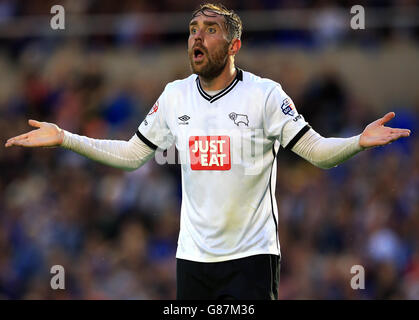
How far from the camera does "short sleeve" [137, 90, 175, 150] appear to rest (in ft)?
21.1

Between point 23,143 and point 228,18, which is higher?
point 228,18

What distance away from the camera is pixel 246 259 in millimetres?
6004

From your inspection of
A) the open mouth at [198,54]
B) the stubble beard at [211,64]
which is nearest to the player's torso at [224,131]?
the stubble beard at [211,64]

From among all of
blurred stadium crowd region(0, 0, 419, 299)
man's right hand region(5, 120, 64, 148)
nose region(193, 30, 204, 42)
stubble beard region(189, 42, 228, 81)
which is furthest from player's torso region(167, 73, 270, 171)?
blurred stadium crowd region(0, 0, 419, 299)

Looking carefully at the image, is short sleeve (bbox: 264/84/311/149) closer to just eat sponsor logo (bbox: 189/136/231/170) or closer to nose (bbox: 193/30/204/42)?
just eat sponsor logo (bbox: 189/136/231/170)

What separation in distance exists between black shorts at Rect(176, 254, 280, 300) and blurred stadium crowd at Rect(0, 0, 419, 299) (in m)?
4.61

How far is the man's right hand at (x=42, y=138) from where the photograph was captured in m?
6.20

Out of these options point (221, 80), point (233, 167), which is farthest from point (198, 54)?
point (233, 167)

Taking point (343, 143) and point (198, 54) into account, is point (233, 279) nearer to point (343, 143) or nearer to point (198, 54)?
point (343, 143)

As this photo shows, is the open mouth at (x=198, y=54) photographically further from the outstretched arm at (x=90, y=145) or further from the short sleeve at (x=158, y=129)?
the outstretched arm at (x=90, y=145)

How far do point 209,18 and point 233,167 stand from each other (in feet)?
3.24

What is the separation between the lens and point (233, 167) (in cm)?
605

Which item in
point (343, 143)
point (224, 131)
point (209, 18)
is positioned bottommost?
point (343, 143)

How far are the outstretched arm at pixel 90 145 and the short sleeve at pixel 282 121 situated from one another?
93 centimetres
